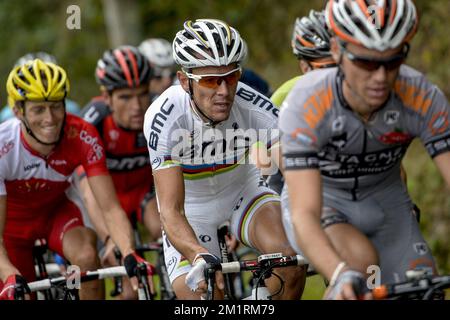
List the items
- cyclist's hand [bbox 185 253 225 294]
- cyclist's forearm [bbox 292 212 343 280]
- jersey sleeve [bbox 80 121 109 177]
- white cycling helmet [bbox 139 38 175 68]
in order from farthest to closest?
white cycling helmet [bbox 139 38 175 68], jersey sleeve [bbox 80 121 109 177], cyclist's hand [bbox 185 253 225 294], cyclist's forearm [bbox 292 212 343 280]

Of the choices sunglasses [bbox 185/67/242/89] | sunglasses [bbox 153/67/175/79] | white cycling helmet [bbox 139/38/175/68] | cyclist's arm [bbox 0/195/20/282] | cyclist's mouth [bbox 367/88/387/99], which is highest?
white cycling helmet [bbox 139/38/175/68]

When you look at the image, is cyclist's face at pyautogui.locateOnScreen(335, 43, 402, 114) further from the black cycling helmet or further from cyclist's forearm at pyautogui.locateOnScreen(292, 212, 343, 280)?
the black cycling helmet

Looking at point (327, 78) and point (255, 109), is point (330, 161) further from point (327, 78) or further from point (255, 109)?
point (255, 109)

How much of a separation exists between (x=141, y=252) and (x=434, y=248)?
13.8ft

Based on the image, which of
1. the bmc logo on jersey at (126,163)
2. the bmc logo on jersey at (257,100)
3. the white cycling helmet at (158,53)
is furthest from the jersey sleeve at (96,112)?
the white cycling helmet at (158,53)

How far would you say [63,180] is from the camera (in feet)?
29.2

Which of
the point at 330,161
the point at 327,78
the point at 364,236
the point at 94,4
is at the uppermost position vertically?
the point at 94,4

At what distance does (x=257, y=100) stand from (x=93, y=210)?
2.64m

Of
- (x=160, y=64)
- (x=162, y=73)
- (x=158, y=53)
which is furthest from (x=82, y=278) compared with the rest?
(x=158, y=53)

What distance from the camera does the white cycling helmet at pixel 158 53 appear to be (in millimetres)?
14228

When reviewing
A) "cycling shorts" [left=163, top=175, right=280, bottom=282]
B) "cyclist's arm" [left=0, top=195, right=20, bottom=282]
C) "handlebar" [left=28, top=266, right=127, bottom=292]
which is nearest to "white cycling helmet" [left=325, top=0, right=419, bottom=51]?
"cycling shorts" [left=163, top=175, right=280, bottom=282]

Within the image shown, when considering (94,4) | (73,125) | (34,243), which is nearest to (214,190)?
(73,125)

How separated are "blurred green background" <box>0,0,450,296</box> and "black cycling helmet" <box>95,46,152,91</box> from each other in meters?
4.32

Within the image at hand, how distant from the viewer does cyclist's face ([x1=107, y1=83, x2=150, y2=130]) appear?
410 inches
